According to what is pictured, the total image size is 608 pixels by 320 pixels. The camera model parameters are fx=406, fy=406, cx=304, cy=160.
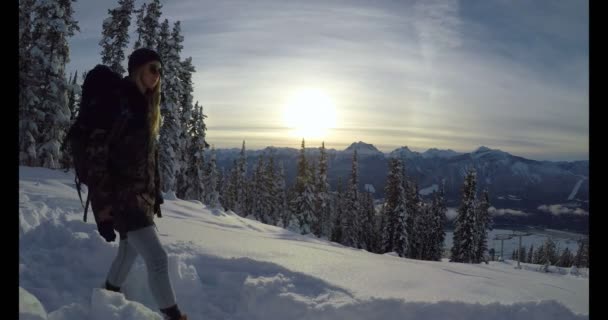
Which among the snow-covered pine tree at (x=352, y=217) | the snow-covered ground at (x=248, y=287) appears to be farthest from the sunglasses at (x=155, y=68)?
the snow-covered pine tree at (x=352, y=217)

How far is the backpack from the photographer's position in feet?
10.7

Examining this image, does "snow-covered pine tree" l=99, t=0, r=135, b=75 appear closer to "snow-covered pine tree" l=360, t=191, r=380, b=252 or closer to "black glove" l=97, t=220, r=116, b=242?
"black glove" l=97, t=220, r=116, b=242

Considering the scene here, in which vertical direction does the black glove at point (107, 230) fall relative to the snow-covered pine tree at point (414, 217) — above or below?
above

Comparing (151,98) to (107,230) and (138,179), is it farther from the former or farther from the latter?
(107,230)

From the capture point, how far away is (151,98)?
3641 mm

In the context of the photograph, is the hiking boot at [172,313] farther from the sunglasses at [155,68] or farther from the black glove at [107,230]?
the sunglasses at [155,68]

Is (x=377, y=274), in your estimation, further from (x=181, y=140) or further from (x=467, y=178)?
(x=467, y=178)

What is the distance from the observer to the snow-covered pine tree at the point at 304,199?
148 ft

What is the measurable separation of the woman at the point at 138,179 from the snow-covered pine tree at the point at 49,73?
23943 mm

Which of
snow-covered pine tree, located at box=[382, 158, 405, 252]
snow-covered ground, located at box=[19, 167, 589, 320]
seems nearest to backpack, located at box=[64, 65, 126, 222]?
snow-covered ground, located at box=[19, 167, 589, 320]

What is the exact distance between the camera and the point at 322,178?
159 feet

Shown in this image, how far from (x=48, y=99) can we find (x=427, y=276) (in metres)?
25.3

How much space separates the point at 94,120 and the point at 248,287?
2736 mm
